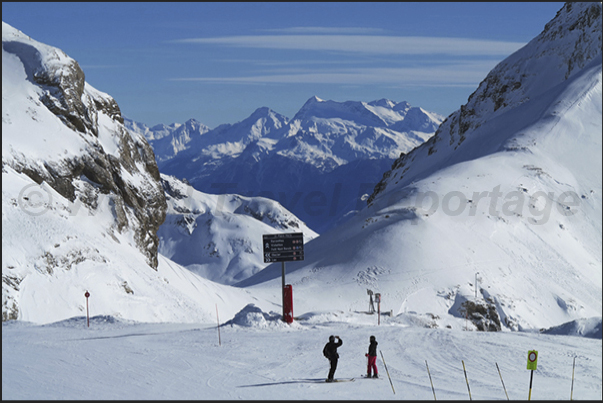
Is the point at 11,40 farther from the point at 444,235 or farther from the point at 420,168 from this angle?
the point at 420,168

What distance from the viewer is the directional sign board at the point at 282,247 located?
32.3 metres

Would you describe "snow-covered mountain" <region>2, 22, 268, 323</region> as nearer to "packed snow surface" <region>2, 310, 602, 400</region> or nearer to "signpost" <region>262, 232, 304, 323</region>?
"packed snow surface" <region>2, 310, 602, 400</region>

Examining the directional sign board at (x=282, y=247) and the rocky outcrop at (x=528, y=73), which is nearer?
the directional sign board at (x=282, y=247)

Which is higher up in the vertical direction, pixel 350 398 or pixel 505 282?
pixel 505 282

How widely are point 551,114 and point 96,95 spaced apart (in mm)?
52535

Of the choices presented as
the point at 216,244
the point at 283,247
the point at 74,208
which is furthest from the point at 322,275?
the point at 216,244

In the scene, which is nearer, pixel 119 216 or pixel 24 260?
pixel 24 260

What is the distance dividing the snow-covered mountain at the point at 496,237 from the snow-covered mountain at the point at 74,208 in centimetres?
1152

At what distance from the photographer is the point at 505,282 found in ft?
174

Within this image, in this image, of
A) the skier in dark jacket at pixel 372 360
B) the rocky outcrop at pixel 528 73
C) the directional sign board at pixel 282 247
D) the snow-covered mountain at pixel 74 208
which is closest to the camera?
the skier in dark jacket at pixel 372 360

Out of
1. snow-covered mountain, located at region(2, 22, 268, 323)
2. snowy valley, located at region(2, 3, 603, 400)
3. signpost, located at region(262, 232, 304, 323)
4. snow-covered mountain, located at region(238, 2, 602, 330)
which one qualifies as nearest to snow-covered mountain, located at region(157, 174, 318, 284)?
snowy valley, located at region(2, 3, 603, 400)

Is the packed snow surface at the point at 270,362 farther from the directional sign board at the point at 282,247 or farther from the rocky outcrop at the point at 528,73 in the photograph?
the rocky outcrop at the point at 528,73

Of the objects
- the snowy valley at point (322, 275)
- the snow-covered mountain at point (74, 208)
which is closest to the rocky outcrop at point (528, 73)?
the snowy valley at point (322, 275)

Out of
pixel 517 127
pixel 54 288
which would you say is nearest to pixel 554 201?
pixel 517 127
